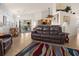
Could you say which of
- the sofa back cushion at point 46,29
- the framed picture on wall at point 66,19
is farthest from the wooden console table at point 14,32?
the framed picture on wall at point 66,19

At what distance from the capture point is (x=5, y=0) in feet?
6.53

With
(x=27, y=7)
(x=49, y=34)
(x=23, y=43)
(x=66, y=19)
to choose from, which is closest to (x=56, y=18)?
(x=66, y=19)

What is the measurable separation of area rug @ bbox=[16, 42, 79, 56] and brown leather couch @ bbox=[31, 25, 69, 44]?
3.5 inches

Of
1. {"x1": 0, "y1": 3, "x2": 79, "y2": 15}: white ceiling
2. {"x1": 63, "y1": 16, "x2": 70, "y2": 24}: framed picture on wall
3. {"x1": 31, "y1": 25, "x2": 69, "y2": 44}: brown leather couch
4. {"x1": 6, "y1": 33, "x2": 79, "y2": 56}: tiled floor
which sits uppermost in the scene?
{"x1": 0, "y1": 3, "x2": 79, "y2": 15}: white ceiling

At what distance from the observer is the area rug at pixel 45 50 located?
2.01 metres

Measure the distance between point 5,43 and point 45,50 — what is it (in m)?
0.60

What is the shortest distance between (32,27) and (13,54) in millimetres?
494

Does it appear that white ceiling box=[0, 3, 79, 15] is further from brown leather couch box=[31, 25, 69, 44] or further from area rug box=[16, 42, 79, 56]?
area rug box=[16, 42, 79, 56]

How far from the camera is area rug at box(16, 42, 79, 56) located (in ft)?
6.60

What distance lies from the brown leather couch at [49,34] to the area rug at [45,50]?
9cm

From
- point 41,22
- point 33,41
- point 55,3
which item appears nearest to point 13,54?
point 33,41

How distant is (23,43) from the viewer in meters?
2.00

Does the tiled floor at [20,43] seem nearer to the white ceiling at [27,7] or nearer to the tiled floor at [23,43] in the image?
the tiled floor at [23,43]

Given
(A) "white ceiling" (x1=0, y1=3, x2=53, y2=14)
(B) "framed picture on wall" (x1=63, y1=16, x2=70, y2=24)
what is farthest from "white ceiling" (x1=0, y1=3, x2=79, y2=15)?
(B) "framed picture on wall" (x1=63, y1=16, x2=70, y2=24)
